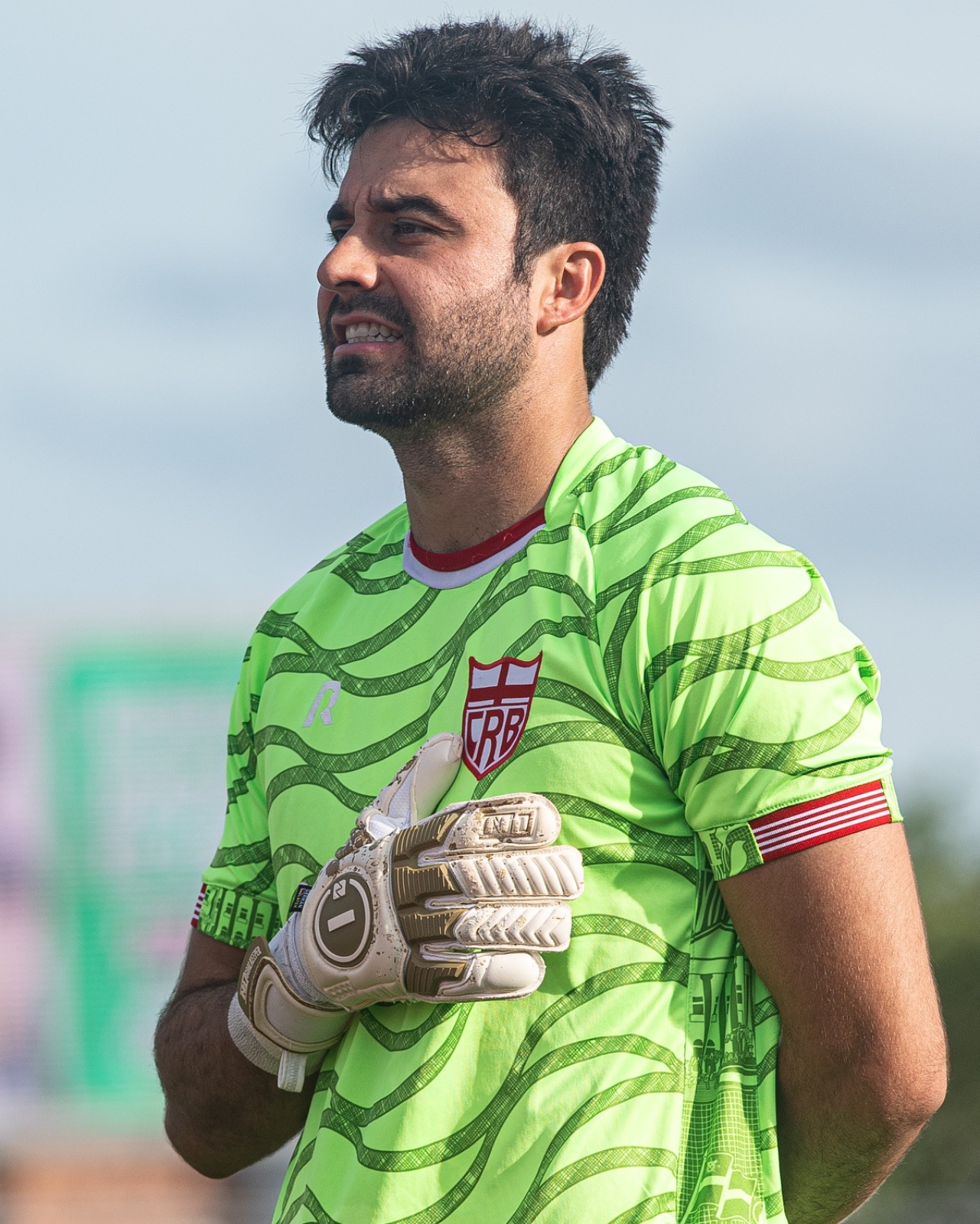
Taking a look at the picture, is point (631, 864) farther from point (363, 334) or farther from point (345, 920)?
point (363, 334)

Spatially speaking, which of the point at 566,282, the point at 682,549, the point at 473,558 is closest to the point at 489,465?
the point at 473,558

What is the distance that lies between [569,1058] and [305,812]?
72 centimetres

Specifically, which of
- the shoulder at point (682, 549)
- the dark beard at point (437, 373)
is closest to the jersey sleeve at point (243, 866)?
the dark beard at point (437, 373)

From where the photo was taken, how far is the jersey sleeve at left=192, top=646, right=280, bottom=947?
348 cm

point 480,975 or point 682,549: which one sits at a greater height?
point 682,549

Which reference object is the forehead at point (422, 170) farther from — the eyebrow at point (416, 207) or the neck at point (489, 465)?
the neck at point (489, 465)

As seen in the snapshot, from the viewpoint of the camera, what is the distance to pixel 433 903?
2.81m

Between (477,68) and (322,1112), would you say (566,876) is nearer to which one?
(322,1112)

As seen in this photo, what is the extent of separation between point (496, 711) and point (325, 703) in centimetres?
47

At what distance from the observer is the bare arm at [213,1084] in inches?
129

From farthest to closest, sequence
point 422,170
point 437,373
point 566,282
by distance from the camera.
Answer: point 566,282, point 422,170, point 437,373

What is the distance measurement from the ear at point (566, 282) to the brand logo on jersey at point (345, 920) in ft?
3.67

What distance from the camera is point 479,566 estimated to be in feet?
10.6

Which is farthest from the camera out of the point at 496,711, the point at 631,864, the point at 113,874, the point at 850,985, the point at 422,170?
the point at 113,874
